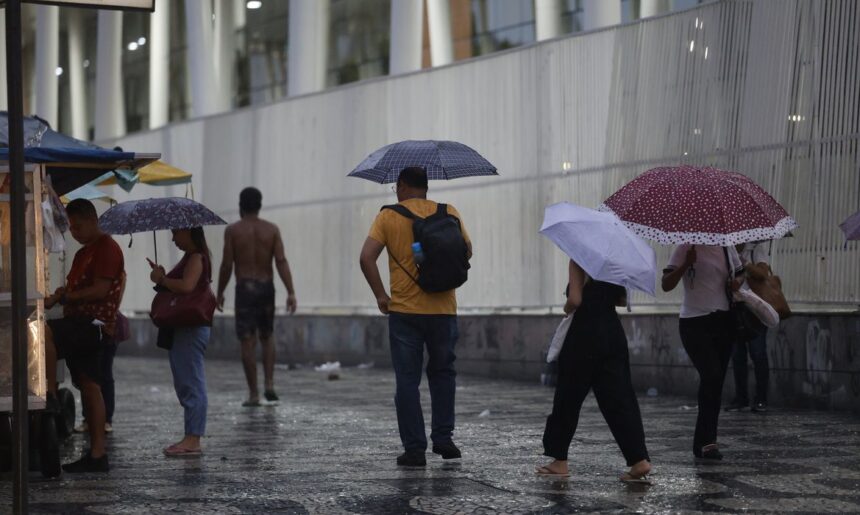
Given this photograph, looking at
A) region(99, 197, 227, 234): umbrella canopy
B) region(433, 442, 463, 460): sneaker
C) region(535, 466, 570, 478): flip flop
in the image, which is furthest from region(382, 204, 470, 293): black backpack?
region(99, 197, 227, 234): umbrella canopy

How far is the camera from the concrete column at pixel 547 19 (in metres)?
20.5

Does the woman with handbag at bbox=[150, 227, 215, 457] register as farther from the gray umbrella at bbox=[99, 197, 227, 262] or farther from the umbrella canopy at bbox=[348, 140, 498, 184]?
the umbrella canopy at bbox=[348, 140, 498, 184]

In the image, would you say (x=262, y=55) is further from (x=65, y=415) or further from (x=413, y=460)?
(x=413, y=460)

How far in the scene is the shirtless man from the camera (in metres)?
15.1

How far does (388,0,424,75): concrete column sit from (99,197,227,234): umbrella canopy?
12.4 metres

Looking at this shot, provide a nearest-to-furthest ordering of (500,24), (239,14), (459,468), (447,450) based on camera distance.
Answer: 1. (459,468)
2. (447,450)
3. (500,24)
4. (239,14)

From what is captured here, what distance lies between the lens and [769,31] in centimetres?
1446

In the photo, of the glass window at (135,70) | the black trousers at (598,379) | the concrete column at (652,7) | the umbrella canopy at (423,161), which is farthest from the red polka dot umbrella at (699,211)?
the glass window at (135,70)

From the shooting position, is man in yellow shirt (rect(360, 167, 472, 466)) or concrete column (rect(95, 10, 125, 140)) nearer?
man in yellow shirt (rect(360, 167, 472, 466))

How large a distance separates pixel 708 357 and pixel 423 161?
7.13ft

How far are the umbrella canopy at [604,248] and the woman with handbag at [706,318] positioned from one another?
3.24ft

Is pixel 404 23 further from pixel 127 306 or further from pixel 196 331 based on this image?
pixel 196 331

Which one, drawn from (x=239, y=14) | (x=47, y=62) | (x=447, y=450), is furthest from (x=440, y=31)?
(x=47, y=62)

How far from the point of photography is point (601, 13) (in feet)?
63.4
